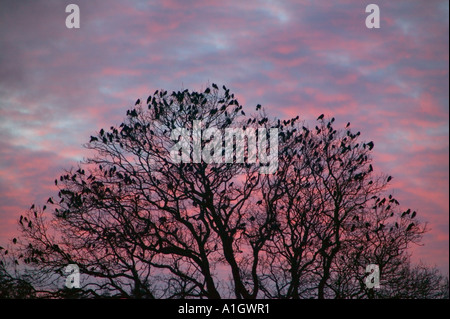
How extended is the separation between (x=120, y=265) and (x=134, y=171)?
4263 mm

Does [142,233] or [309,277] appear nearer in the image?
[142,233]

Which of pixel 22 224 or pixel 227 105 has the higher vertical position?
pixel 227 105

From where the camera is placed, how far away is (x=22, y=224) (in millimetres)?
22047

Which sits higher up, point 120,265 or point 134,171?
point 134,171

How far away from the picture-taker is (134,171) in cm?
2231
